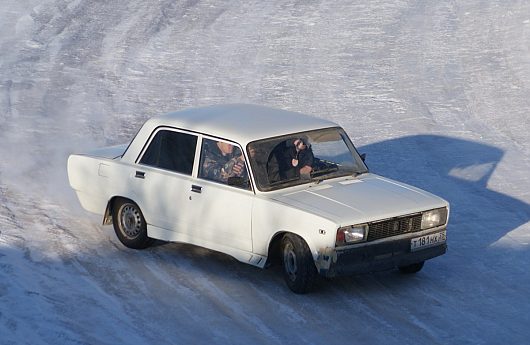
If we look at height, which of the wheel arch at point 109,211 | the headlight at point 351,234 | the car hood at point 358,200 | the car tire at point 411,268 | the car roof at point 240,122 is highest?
the car roof at point 240,122

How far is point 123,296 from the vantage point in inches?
407

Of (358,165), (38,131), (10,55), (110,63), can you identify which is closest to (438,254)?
(358,165)

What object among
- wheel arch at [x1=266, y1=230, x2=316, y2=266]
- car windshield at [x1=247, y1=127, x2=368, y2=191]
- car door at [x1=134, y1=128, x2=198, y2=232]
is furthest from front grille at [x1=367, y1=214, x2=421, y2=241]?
car door at [x1=134, y1=128, x2=198, y2=232]

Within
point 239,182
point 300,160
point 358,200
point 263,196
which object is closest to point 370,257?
point 358,200

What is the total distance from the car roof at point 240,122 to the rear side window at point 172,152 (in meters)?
0.11

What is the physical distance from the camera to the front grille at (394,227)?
10.2 metres

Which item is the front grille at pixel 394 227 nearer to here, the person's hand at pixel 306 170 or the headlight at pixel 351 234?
the headlight at pixel 351 234

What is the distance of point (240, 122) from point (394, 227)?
2.01 meters

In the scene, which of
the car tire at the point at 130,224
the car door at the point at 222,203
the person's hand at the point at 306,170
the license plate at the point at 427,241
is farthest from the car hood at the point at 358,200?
the car tire at the point at 130,224

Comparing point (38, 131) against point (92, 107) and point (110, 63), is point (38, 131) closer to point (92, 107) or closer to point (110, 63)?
point (92, 107)

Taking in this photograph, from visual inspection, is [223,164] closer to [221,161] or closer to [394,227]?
[221,161]

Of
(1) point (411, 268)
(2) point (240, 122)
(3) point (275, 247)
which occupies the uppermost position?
(2) point (240, 122)

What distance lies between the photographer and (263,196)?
10703 mm

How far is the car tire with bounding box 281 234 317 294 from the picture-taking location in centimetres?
1027
